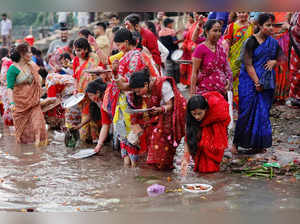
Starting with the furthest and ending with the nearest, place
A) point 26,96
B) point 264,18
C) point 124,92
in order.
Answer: point 26,96 < point 124,92 < point 264,18

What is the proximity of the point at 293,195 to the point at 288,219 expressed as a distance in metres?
3.39

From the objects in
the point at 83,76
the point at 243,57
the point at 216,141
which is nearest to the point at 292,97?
the point at 243,57

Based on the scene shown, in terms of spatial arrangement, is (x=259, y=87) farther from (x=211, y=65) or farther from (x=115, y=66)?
(x=115, y=66)

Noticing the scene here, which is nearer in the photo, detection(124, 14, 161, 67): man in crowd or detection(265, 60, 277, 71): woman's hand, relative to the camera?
detection(265, 60, 277, 71): woman's hand

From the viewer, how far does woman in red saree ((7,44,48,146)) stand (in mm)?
6062

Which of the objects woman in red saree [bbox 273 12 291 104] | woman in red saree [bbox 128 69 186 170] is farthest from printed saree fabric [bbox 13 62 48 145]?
woman in red saree [bbox 273 12 291 104]

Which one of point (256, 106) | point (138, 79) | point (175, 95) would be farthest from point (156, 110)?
point (256, 106)

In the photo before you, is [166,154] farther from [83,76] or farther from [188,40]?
[188,40]

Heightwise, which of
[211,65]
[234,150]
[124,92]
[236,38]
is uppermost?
[236,38]

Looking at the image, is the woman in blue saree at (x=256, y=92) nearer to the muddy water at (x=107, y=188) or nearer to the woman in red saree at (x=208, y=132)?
the woman in red saree at (x=208, y=132)

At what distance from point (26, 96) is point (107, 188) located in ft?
9.06

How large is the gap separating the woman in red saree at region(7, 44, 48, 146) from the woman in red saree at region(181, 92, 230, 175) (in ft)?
9.54

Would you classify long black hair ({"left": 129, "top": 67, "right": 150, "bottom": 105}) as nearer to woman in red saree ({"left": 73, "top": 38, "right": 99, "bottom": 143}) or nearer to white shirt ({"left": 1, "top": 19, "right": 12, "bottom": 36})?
woman in red saree ({"left": 73, "top": 38, "right": 99, "bottom": 143})

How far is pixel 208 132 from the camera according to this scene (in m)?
4.39
